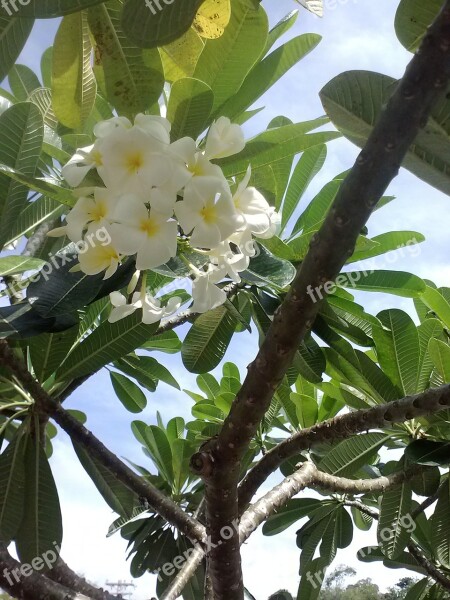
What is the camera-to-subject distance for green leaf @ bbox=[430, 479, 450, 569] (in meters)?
1.66

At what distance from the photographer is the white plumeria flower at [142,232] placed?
32.0 inches

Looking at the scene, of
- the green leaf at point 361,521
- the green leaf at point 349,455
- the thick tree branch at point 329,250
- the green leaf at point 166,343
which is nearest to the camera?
the thick tree branch at point 329,250

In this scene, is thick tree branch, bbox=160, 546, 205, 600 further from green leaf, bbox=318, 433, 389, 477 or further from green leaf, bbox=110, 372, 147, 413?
green leaf, bbox=110, 372, 147, 413

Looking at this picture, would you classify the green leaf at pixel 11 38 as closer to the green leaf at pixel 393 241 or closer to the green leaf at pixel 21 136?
the green leaf at pixel 21 136

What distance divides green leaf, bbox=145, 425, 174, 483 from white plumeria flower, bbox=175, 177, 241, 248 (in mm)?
1707

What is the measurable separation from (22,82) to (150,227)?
1.09m

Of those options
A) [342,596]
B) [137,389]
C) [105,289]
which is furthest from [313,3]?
[342,596]

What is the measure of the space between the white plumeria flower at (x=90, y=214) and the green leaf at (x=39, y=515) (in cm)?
70

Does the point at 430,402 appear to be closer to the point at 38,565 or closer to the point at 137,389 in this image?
the point at 38,565

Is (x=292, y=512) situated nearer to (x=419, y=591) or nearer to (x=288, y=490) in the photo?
(x=419, y=591)

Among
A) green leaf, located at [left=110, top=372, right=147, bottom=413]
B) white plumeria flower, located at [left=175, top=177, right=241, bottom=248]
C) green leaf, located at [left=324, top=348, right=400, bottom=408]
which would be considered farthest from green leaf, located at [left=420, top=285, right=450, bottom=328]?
green leaf, located at [left=110, top=372, right=147, bottom=413]

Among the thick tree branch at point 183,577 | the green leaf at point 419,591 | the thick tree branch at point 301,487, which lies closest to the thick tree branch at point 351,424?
the thick tree branch at point 301,487

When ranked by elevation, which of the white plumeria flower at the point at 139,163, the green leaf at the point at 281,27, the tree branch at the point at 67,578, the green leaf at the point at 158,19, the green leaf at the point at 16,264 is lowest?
the tree branch at the point at 67,578

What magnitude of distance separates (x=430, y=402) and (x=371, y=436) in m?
0.61
